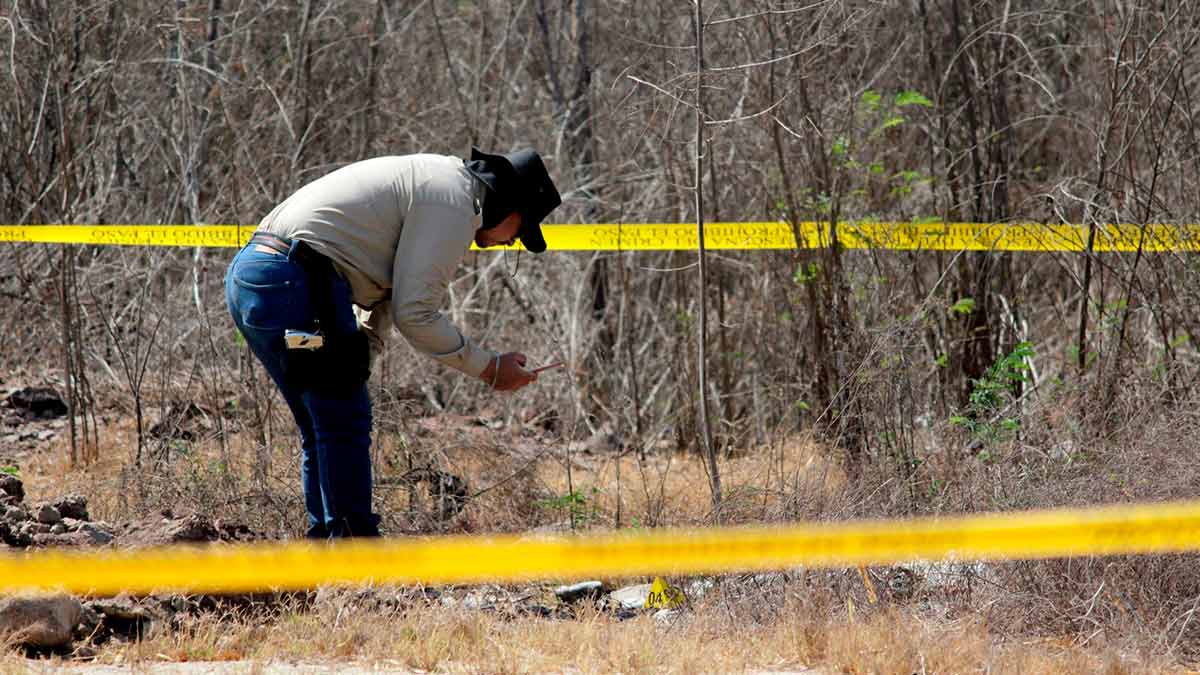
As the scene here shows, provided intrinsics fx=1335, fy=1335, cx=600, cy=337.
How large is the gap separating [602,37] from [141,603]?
21.2 feet

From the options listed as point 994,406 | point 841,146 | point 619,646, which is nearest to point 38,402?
point 841,146

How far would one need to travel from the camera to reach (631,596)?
16.4 ft

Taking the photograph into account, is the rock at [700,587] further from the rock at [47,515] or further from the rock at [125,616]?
the rock at [47,515]

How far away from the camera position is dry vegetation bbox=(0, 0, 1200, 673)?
429cm

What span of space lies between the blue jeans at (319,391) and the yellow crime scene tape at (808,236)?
85.3 inches

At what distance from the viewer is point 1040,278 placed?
Result: 8156 millimetres

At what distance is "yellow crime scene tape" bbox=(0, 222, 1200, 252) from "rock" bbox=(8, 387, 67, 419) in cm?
109

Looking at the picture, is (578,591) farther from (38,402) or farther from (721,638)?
(38,402)

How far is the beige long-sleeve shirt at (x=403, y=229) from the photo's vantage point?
4195 millimetres

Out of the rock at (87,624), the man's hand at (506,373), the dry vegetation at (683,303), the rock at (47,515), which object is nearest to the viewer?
the rock at (87,624)

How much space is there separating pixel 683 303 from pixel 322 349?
3927 millimetres

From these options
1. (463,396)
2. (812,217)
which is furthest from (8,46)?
(812,217)

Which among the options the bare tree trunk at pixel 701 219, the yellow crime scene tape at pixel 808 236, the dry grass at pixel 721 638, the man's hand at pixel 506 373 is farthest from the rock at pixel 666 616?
the yellow crime scene tape at pixel 808 236

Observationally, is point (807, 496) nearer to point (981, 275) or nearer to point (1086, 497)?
point (1086, 497)
